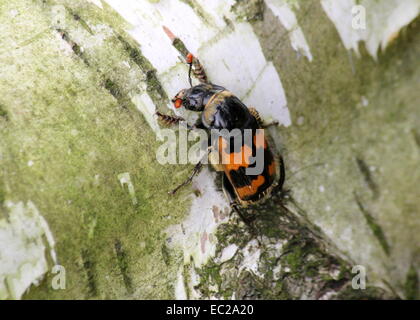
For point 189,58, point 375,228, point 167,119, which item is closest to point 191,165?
point 167,119

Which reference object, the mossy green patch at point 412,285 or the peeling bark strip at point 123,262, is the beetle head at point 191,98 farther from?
the mossy green patch at point 412,285

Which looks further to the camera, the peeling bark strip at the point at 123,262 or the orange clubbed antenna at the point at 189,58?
the orange clubbed antenna at the point at 189,58

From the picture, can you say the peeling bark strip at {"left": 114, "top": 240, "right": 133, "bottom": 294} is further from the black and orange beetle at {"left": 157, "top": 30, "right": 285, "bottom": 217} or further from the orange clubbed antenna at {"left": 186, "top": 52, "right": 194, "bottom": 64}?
the orange clubbed antenna at {"left": 186, "top": 52, "right": 194, "bottom": 64}

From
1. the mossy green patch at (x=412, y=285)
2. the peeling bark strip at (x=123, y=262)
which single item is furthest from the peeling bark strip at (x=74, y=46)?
the mossy green patch at (x=412, y=285)

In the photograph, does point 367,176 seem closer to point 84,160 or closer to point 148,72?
point 148,72

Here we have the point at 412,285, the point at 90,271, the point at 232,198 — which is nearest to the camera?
the point at 412,285

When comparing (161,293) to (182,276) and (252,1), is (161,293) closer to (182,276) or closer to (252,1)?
(182,276)

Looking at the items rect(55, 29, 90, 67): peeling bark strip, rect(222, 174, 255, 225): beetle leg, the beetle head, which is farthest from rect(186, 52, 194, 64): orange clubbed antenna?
rect(222, 174, 255, 225): beetle leg

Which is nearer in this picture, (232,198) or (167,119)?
(167,119)
